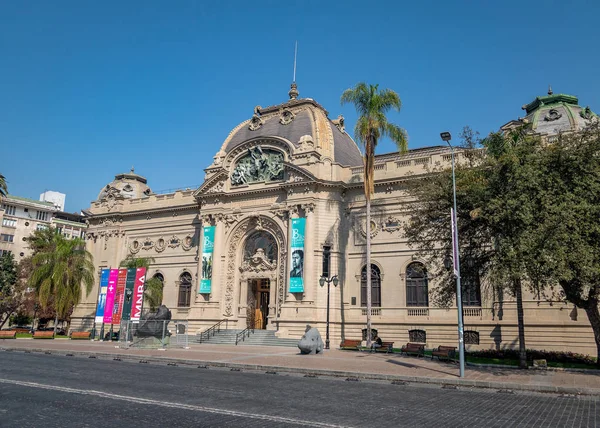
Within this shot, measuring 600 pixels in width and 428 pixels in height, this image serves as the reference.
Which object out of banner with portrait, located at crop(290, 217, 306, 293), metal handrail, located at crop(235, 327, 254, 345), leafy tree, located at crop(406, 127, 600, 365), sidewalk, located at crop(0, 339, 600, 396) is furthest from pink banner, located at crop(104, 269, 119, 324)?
leafy tree, located at crop(406, 127, 600, 365)

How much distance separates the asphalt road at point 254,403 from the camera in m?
9.15

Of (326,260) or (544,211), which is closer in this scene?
(544,211)

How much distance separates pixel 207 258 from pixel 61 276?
13.0 m

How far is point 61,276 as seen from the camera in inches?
1647

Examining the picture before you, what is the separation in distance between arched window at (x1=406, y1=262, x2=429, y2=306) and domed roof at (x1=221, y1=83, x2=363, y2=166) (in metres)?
11.9

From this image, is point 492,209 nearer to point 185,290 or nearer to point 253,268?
point 253,268

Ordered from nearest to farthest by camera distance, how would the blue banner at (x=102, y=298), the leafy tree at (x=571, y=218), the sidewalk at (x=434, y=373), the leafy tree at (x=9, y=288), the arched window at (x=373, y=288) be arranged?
the sidewalk at (x=434, y=373) → the leafy tree at (x=571, y=218) → the blue banner at (x=102, y=298) → the arched window at (x=373, y=288) → the leafy tree at (x=9, y=288)

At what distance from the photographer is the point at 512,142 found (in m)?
23.4

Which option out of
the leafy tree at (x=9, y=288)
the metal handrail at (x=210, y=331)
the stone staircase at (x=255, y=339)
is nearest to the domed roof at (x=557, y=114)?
the stone staircase at (x=255, y=339)

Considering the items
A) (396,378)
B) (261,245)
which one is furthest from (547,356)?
(261,245)

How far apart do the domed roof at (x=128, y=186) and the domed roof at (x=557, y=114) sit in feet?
137

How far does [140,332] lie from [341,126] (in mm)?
28547

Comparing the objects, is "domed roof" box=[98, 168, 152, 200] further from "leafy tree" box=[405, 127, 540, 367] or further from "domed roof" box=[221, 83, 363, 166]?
"leafy tree" box=[405, 127, 540, 367]

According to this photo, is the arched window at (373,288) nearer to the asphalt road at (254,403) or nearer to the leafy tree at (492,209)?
the leafy tree at (492,209)
